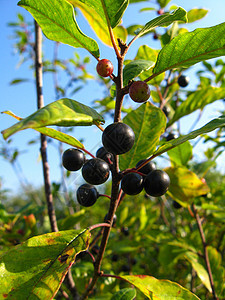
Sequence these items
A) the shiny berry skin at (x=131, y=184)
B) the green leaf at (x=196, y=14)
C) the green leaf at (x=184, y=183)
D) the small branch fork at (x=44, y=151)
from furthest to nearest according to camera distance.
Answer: the green leaf at (x=196, y=14) → the small branch fork at (x=44, y=151) → the green leaf at (x=184, y=183) → the shiny berry skin at (x=131, y=184)

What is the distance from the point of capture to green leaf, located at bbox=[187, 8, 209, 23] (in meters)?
2.02

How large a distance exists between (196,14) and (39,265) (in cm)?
220

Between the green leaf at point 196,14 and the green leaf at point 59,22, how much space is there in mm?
1479

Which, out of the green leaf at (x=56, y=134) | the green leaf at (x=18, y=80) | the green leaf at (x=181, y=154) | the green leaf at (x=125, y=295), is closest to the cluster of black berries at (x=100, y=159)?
the green leaf at (x=56, y=134)

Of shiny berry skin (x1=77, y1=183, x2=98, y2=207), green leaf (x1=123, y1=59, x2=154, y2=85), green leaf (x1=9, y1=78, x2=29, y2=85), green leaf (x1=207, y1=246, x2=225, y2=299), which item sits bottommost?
green leaf (x1=207, y1=246, x2=225, y2=299)

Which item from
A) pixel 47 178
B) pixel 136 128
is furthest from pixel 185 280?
pixel 136 128

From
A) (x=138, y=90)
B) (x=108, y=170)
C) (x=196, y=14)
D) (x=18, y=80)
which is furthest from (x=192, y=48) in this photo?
(x=18, y=80)

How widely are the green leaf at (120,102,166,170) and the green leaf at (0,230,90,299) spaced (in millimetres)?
480

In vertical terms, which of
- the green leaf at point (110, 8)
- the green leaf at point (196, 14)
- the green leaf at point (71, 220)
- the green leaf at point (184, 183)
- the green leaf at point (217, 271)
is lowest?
the green leaf at point (217, 271)

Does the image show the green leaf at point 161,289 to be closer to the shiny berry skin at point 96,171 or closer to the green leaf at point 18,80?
the shiny berry skin at point 96,171

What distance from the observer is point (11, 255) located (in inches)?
33.7

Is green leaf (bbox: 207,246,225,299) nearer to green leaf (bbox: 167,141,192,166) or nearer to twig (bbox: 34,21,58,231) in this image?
green leaf (bbox: 167,141,192,166)

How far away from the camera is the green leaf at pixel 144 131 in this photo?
1.25m

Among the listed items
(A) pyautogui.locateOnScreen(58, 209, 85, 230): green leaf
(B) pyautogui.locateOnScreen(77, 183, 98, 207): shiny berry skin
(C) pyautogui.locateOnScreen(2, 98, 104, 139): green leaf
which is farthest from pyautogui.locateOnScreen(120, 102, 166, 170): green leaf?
(A) pyautogui.locateOnScreen(58, 209, 85, 230): green leaf
